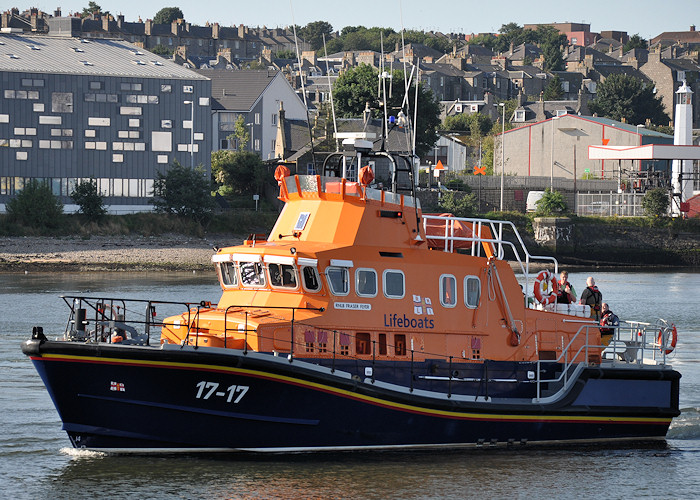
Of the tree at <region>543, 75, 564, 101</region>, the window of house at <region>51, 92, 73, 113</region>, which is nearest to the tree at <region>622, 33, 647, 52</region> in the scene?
the tree at <region>543, 75, 564, 101</region>

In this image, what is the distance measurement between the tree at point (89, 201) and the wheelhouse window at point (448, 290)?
40.0 meters

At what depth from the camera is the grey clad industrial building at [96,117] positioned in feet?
187

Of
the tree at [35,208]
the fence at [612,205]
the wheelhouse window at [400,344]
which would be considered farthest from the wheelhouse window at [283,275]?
the fence at [612,205]

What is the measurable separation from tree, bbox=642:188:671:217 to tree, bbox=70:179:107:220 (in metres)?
31.1

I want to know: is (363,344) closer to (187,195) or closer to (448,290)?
(448,290)

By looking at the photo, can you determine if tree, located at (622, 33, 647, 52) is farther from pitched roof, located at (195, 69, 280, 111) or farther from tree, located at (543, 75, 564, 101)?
pitched roof, located at (195, 69, 280, 111)

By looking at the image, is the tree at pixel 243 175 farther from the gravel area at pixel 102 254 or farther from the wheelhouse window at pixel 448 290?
the wheelhouse window at pixel 448 290

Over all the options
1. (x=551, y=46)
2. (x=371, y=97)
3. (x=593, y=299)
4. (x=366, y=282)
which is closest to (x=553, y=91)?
(x=551, y=46)

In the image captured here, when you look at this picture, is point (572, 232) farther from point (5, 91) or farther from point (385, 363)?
point (385, 363)

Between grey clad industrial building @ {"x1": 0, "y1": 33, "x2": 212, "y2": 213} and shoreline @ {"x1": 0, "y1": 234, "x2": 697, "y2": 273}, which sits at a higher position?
grey clad industrial building @ {"x1": 0, "y1": 33, "x2": 212, "y2": 213}

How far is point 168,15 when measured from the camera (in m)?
172

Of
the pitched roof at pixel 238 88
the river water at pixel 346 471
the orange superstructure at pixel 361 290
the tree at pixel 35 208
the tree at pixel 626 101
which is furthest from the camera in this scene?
the tree at pixel 626 101

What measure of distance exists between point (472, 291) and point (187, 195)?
38882 mm

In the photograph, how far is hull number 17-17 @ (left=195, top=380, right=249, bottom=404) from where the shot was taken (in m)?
13.7
